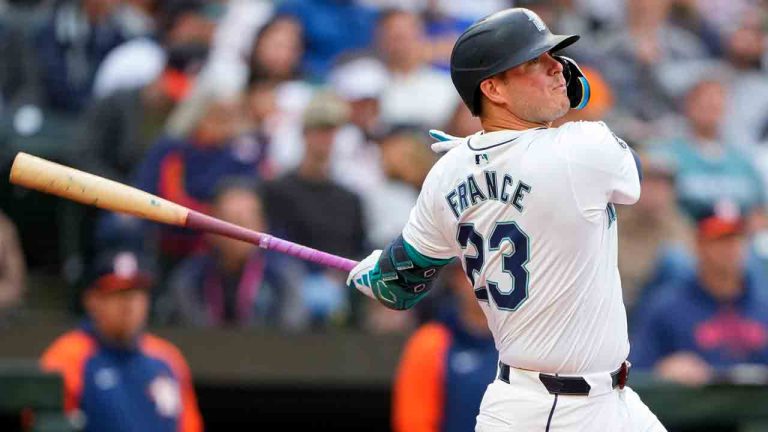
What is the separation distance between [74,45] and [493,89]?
5.71 metres

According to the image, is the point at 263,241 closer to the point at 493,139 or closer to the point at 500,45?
the point at 493,139

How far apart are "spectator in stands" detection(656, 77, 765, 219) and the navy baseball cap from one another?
3425 millimetres

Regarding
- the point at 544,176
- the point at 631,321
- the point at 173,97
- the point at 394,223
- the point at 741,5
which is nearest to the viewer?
the point at 544,176

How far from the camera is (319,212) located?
801cm

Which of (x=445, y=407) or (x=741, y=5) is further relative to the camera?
(x=741, y=5)

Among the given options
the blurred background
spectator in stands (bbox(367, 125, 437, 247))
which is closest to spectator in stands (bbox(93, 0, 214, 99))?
the blurred background

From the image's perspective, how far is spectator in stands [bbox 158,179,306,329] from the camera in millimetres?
7602

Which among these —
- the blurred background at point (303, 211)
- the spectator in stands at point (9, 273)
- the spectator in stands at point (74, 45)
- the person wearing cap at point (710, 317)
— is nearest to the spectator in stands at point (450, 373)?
the blurred background at point (303, 211)

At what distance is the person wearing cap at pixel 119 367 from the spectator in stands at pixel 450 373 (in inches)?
44.5

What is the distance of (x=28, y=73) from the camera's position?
908 cm

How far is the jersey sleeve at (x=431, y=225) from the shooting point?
159 inches

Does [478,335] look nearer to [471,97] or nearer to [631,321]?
[631,321]

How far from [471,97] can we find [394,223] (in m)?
4.21

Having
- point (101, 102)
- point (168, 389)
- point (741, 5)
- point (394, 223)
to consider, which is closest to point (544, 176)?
point (168, 389)
